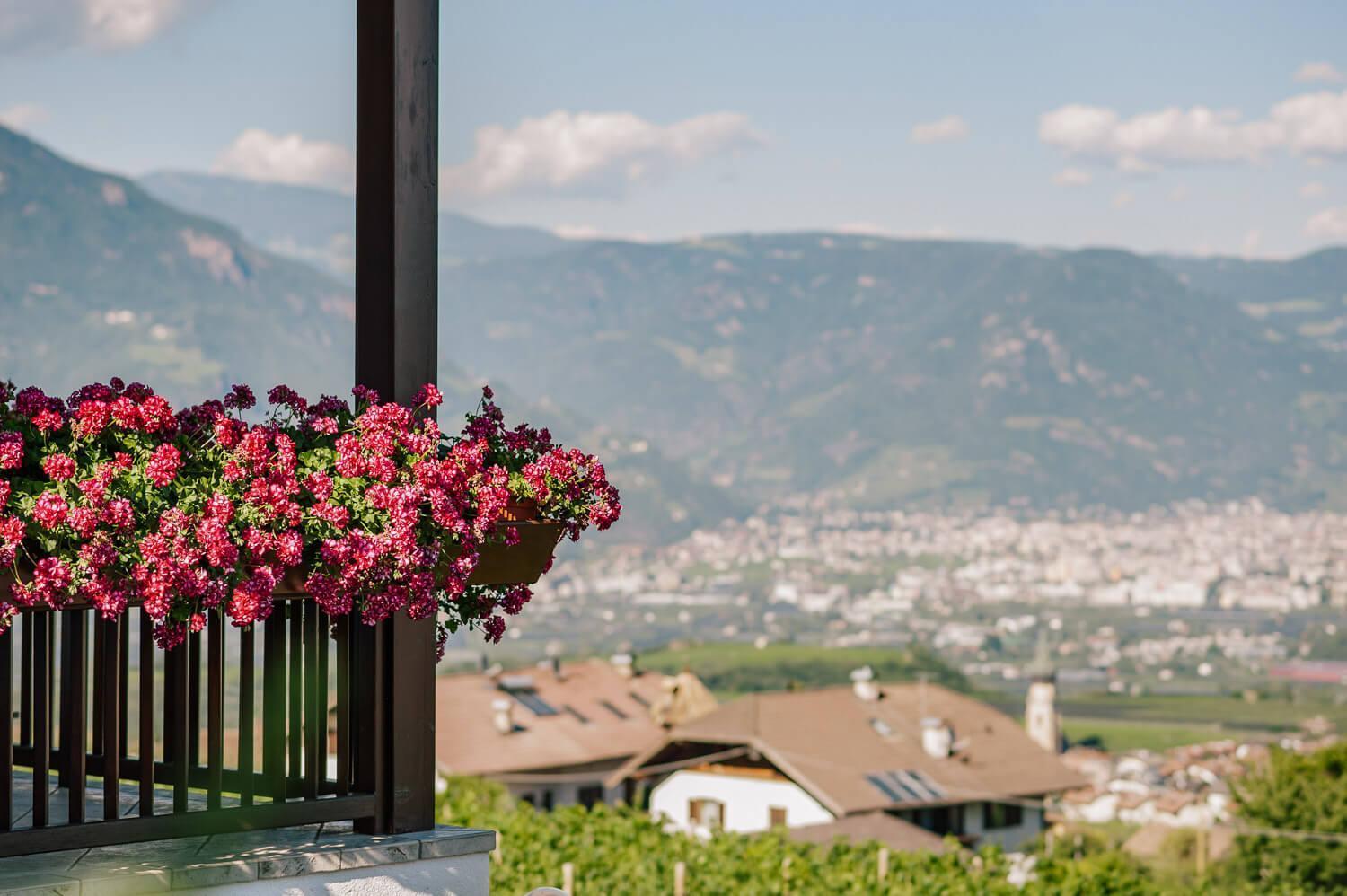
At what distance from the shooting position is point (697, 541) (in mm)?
111562

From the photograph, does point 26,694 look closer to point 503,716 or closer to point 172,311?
point 503,716

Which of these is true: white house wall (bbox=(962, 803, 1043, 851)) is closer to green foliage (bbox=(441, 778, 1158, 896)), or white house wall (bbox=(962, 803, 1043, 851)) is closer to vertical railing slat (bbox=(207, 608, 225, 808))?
green foliage (bbox=(441, 778, 1158, 896))

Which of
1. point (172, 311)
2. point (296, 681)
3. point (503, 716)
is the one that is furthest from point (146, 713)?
point (172, 311)

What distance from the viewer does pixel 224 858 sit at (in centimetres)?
257

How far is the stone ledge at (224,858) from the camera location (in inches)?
95.2

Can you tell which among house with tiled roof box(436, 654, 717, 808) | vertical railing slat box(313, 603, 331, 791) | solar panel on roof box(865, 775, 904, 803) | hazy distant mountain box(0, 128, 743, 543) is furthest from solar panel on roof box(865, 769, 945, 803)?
hazy distant mountain box(0, 128, 743, 543)

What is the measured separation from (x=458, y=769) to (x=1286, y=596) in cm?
8323

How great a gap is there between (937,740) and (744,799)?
20.6ft

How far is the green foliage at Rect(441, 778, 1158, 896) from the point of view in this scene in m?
10.1

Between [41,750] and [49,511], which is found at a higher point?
[49,511]

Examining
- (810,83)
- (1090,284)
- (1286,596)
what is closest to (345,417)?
(1286,596)

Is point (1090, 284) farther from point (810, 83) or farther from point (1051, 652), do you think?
point (1051, 652)

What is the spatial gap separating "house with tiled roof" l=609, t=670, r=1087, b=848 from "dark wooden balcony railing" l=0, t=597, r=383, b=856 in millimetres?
23558

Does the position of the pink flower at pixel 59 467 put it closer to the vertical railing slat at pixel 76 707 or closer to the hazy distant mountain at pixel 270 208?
the vertical railing slat at pixel 76 707
